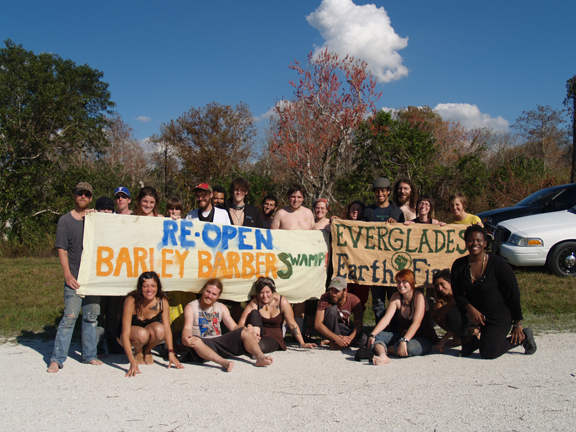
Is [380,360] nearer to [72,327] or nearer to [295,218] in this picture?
[295,218]

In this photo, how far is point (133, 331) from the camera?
176 inches

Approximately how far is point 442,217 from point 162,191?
21143 millimetres

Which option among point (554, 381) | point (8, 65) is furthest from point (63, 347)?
point (8, 65)

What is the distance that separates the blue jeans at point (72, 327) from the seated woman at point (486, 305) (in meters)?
3.89

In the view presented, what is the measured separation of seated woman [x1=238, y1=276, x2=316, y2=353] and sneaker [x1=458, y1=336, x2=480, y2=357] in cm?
168

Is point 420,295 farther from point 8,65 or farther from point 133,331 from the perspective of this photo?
point 8,65

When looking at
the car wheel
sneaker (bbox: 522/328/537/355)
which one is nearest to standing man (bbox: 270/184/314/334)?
sneaker (bbox: 522/328/537/355)

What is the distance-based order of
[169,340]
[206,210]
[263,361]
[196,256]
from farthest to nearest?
[206,210]
[196,256]
[169,340]
[263,361]

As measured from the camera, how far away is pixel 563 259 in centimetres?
791

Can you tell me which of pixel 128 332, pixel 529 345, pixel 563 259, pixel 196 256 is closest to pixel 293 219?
pixel 196 256

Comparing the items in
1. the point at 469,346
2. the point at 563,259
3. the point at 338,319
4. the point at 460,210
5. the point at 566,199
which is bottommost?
the point at 469,346

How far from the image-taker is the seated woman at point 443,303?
490 cm

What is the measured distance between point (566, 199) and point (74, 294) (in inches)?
364

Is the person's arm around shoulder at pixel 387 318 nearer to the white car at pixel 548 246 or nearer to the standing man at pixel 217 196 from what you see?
the standing man at pixel 217 196
